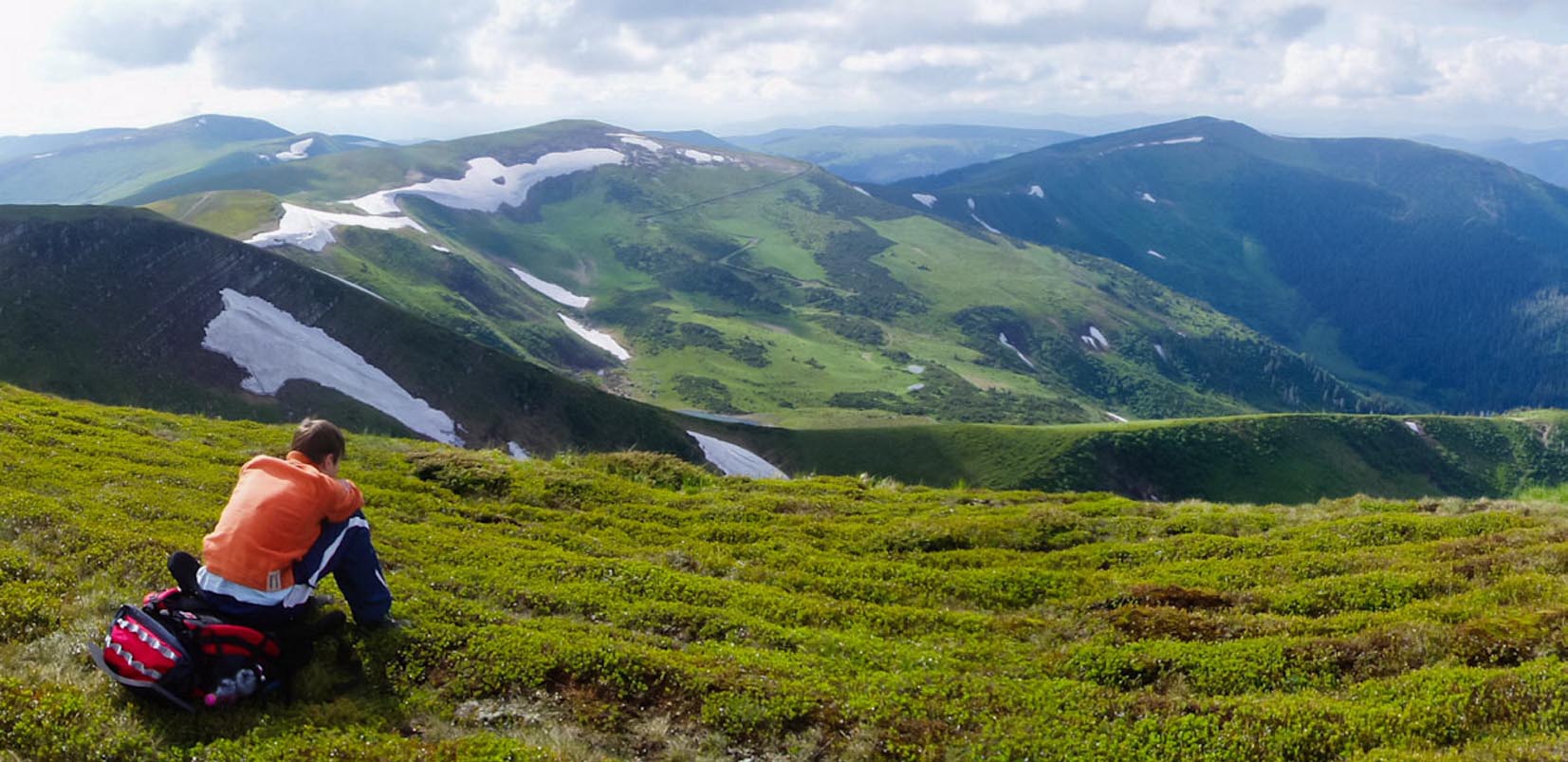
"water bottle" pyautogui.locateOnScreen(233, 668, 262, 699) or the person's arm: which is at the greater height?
the person's arm

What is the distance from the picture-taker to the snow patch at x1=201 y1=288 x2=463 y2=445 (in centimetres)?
7831

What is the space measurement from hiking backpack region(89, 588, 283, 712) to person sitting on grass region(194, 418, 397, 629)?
0.42 m

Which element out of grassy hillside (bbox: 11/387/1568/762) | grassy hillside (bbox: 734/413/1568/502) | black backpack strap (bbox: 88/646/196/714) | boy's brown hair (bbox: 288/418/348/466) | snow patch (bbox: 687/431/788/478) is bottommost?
grassy hillside (bbox: 734/413/1568/502)

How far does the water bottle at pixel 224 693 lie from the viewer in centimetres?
957

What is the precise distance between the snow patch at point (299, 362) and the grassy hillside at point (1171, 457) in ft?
130

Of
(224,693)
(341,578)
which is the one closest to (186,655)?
(224,693)

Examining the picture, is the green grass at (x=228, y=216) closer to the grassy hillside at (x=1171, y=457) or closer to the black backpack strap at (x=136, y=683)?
the grassy hillside at (x=1171, y=457)

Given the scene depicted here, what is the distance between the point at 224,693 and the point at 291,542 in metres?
1.94

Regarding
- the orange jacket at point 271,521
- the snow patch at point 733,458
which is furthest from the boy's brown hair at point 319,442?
the snow patch at point 733,458

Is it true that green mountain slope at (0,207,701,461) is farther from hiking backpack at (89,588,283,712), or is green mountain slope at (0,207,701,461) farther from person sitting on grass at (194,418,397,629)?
hiking backpack at (89,588,283,712)

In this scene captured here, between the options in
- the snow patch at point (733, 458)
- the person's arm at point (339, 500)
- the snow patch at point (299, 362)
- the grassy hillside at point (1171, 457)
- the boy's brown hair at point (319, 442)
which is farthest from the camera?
the grassy hillside at point (1171, 457)

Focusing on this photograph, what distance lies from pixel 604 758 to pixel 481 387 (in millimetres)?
82357

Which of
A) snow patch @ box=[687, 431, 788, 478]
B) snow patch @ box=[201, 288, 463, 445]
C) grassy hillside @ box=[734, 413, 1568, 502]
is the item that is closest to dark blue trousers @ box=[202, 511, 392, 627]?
snow patch @ box=[201, 288, 463, 445]

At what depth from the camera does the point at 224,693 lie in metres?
9.71
